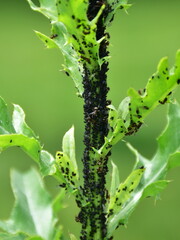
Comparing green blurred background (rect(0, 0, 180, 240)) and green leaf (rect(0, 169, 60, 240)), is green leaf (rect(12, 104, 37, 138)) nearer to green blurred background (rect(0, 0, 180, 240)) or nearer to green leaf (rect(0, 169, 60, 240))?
green leaf (rect(0, 169, 60, 240))

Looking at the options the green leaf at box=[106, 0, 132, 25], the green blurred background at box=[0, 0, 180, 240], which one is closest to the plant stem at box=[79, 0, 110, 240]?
the green leaf at box=[106, 0, 132, 25]

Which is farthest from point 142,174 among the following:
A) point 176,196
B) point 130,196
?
point 176,196

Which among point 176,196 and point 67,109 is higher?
point 67,109

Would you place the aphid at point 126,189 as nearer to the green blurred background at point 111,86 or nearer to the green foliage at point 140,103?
the green foliage at point 140,103

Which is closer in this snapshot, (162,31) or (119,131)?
(119,131)

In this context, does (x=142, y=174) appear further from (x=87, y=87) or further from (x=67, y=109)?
(x=67, y=109)

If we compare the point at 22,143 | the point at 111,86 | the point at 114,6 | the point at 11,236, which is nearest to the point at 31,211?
the point at 11,236
